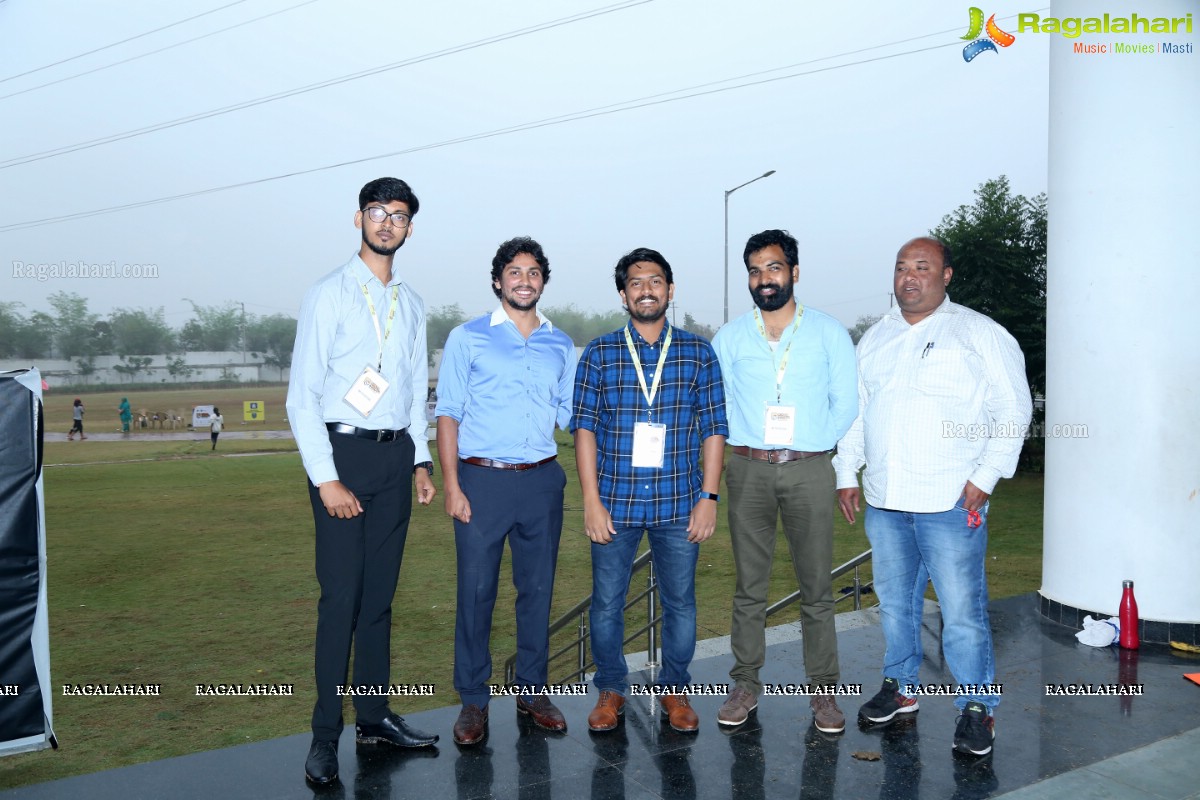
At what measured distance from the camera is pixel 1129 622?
4.43 metres

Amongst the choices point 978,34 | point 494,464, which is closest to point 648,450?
point 494,464

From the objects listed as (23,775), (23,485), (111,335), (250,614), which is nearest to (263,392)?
(111,335)

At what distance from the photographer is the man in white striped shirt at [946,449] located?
3.24 meters

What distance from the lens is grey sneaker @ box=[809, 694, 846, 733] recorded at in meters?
3.31

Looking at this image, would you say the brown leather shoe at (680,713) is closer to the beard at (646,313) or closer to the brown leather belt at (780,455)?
the brown leather belt at (780,455)

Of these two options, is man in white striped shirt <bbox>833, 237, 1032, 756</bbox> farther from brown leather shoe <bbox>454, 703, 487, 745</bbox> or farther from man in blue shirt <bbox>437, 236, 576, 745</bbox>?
brown leather shoe <bbox>454, 703, 487, 745</bbox>

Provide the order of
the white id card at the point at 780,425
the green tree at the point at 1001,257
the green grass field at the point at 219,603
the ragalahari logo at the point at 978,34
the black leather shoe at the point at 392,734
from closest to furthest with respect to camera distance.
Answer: the black leather shoe at the point at 392,734
the white id card at the point at 780,425
the green grass field at the point at 219,603
the ragalahari logo at the point at 978,34
the green tree at the point at 1001,257

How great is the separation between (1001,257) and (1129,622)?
62.9 ft

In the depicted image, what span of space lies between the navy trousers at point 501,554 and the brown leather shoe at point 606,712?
0.27 meters

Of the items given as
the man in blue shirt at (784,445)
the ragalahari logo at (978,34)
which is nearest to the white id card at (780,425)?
the man in blue shirt at (784,445)

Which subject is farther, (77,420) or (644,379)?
(77,420)

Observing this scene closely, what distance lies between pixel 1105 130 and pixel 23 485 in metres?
5.23

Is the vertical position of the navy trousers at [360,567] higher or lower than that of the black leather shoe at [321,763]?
higher

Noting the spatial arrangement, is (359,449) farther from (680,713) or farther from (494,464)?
(680,713)
